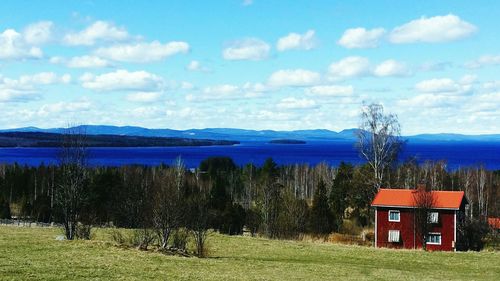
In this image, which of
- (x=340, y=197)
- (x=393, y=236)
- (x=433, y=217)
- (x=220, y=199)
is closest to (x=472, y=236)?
(x=433, y=217)

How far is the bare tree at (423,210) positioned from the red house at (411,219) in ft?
1.25

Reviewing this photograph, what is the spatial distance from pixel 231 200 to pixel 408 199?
39.2 m

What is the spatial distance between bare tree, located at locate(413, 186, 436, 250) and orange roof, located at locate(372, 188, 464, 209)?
132 cm

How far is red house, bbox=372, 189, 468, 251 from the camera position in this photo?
193ft

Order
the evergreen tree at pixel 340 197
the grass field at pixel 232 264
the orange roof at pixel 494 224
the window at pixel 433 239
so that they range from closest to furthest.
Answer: the grass field at pixel 232 264 < the window at pixel 433 239 < the orange roof at pixel 494 224 < the evergreen tree at pixel 340 197

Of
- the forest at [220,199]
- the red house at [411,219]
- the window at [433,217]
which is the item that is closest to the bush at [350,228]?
the forest at [220,199]

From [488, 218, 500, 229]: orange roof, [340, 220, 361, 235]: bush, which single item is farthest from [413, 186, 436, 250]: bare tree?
[340, 220, 361, 235]: bush

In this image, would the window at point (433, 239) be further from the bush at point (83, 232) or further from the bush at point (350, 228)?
the bush at point (83, 232)

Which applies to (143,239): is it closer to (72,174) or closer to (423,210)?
(72,174)

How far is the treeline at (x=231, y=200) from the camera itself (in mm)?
39544

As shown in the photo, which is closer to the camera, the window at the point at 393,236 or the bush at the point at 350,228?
the window at the point at 393,236

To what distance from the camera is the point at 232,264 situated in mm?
30828

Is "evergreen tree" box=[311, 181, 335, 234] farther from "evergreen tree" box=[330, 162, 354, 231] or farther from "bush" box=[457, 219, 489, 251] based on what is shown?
"bush" box=[457, 219, 489, 251]

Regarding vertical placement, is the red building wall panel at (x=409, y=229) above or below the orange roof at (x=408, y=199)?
below
